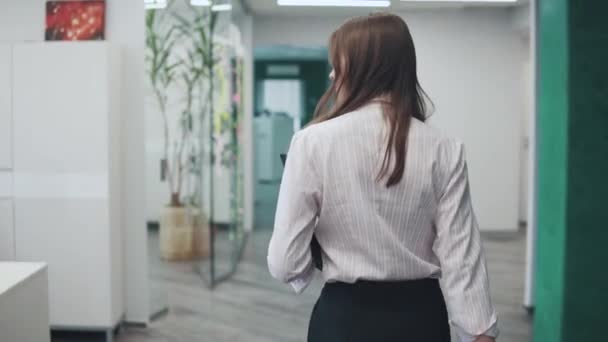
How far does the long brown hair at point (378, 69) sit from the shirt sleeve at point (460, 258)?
0.14 meters

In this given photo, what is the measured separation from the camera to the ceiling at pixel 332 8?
724 cm

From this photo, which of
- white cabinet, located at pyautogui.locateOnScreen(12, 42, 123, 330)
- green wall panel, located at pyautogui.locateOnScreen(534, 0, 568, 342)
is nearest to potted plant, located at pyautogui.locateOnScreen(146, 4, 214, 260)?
white cabinet, located at pyautogui.locateOnScreen(12, 42, 123, 330)

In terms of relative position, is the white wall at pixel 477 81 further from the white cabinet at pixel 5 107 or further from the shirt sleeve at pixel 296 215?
the shirt sleeve at pixel 296 215

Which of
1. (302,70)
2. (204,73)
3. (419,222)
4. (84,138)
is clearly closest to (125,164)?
(84,138)

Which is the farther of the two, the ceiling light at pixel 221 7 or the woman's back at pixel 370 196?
the ceiling light at pixel 221 7

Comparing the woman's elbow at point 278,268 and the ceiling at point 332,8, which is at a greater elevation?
the ceiling at point 332,8

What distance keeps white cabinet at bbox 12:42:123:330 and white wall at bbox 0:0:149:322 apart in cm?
21

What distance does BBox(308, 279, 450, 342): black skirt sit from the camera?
1.44 metres

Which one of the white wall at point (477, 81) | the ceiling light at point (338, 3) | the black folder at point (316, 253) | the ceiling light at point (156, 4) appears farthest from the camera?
the white wall at point (477, 81)

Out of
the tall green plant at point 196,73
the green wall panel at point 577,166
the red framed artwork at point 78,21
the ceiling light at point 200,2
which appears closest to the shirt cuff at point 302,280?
the green wall panel at point 577,166

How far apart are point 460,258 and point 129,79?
3376mm

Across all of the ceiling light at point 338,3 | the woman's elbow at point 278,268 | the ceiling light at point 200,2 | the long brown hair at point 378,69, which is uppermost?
the ceiling light at point 338,3

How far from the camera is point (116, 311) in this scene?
4195mm

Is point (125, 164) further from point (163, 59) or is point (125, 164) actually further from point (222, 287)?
point (222, 287)
